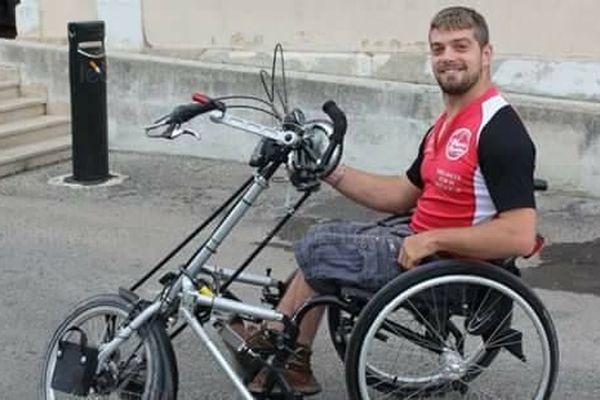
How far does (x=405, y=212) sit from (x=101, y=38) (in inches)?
173

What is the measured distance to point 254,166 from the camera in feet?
11.4

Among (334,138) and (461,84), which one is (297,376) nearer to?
(334,138)

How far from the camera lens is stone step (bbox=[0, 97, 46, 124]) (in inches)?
350

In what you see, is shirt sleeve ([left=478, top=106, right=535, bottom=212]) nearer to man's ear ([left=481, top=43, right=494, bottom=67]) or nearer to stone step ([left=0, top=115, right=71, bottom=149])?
man's ear ([left=481, top=43, right=494, bottom=67])

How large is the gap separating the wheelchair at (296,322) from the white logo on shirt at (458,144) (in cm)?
40

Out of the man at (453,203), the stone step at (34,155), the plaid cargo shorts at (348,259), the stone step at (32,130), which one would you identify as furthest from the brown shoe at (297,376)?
the stone step at (32,130)

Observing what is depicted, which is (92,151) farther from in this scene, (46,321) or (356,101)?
(46,321)

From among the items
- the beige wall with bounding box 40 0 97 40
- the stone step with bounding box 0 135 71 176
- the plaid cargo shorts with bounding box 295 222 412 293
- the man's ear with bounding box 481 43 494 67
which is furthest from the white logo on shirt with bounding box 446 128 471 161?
the beige wall with bounding box 40 0 97 40

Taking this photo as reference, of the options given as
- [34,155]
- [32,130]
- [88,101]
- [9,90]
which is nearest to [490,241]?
[88,101]

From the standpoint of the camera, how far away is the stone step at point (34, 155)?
8219 mm

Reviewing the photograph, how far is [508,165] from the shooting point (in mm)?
3393

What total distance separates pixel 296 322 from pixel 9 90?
6.37 meters

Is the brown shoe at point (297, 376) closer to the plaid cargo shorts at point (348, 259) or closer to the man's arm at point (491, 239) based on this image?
the plaid cargo shorts at point (348, 259)

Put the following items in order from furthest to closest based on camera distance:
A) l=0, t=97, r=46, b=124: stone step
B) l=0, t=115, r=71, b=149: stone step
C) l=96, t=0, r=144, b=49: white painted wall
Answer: l=96, t=0, r=144, b=49: white painted wall < l=0, t=97, r=46, b=124: stone step < l=0, t=115, r=71, b=149: stone step
